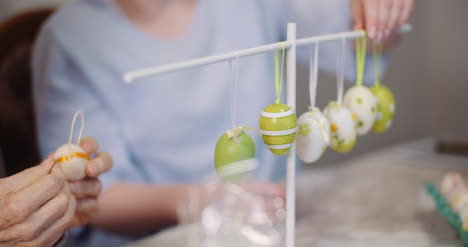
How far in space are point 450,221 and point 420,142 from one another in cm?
46

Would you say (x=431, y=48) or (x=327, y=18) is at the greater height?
(x=327, y=18)

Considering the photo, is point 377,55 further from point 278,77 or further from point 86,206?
point 86,206

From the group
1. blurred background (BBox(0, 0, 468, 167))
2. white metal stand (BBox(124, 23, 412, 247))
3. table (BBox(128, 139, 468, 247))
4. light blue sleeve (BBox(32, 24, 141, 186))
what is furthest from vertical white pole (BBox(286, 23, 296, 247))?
blurred background (BBox(0, 0, 468, 167))

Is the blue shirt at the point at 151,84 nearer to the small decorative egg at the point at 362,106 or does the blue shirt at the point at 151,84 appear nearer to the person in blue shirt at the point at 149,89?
the person in blue shirt at the point at 149,89

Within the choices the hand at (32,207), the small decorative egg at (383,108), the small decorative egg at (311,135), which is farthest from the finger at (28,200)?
the small decorative egg at (383,108)

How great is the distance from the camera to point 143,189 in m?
0.73

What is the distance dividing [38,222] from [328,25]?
0.45 metres

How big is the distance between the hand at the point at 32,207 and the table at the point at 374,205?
22 centimetres

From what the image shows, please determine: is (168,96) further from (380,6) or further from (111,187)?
(380,6)

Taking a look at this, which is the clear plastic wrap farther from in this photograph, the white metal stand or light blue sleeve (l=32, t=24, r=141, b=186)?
light blue sleeve (l=32, t=24, r=141, b=186)

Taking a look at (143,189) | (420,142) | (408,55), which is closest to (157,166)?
(143,189)

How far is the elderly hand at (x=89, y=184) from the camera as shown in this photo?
41 cm

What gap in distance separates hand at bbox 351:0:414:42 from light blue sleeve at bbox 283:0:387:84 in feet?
0.21

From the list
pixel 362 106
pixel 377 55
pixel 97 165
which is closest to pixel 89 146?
pixel 97 165
